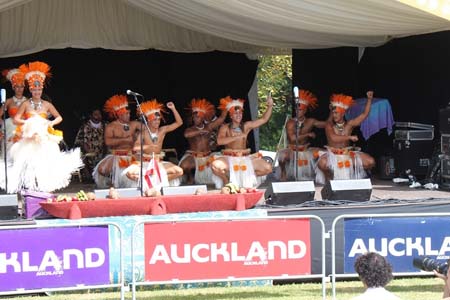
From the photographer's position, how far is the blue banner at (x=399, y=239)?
6.48m

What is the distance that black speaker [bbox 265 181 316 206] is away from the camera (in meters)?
7.66

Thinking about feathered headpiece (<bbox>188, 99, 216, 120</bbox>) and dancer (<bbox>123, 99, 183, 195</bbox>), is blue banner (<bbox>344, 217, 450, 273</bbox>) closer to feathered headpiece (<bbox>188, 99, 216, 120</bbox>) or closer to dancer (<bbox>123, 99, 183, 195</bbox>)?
dancer (<bbox>123, 99, 183, 195</bbox>)

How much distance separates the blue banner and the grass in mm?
311

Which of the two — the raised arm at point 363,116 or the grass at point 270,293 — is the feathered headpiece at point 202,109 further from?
the grass at point 270,293

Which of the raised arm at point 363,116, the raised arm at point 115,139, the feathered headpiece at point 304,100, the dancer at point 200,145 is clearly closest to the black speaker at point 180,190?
the dancer at point 200,145

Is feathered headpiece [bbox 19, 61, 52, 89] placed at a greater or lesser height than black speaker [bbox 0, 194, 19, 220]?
greater

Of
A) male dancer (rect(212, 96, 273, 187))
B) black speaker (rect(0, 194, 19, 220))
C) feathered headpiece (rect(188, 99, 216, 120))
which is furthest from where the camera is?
feathered headpiece (rect(188, 99, 216, 120))

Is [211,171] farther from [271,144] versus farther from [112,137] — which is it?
[271,144]

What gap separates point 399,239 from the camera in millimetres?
6617

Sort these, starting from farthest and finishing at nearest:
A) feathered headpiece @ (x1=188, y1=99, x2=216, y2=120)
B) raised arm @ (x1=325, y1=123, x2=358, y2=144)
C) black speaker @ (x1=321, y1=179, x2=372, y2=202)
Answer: feathered headpiece @ (x1=188, y1=99, x2=216, y2=120) → raised arm @ (x1=325, y1=123, x2=358, y2=144) → black speaker @ (x1=321, y1=179, x2=372, y2=202)

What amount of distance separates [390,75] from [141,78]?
11.6 ft

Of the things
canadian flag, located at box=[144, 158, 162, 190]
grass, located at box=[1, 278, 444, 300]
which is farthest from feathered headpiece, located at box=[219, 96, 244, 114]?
grass, located at box=[1, 278, 444, 300]

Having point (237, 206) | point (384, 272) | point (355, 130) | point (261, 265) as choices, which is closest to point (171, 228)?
point (261, 265)

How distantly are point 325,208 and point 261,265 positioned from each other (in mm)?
1282
